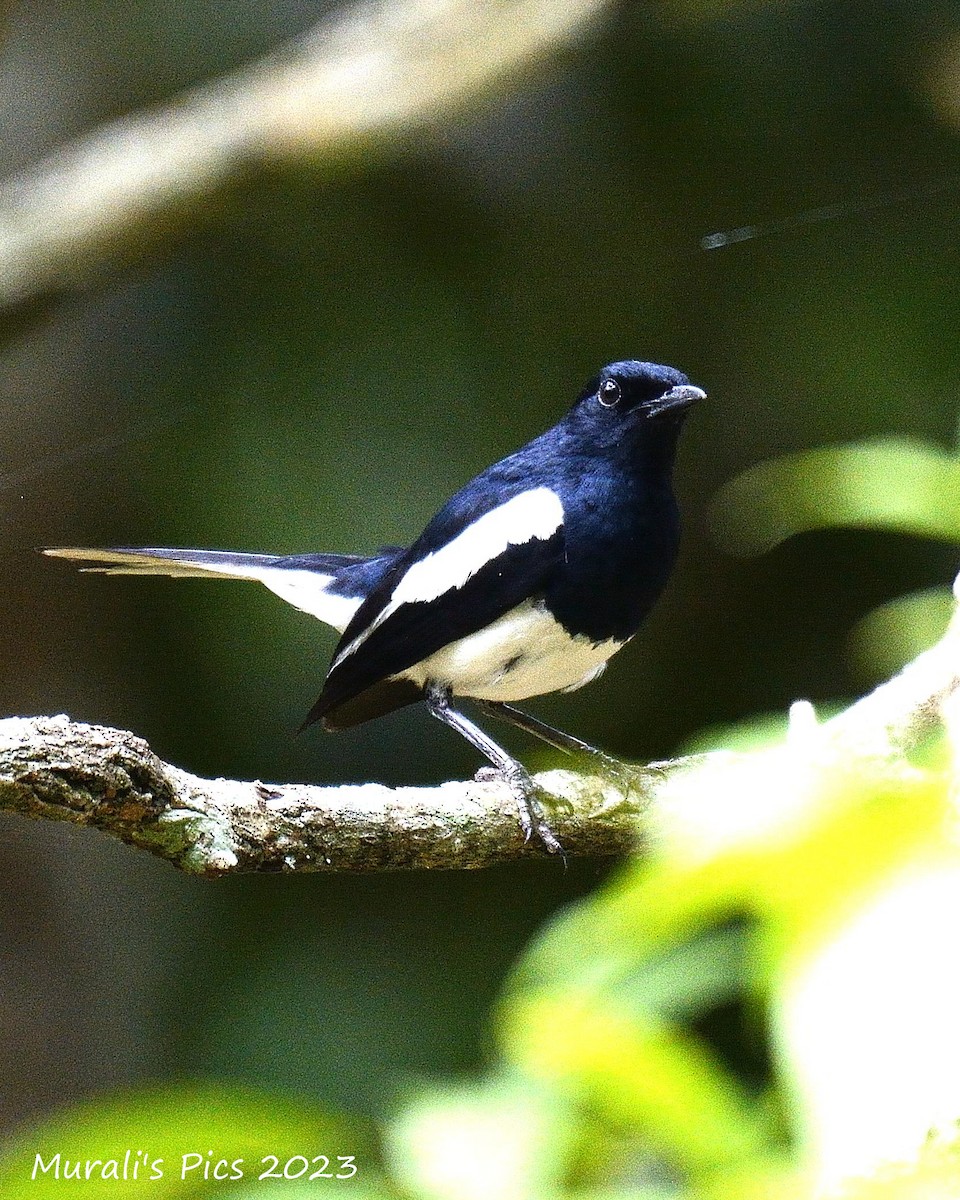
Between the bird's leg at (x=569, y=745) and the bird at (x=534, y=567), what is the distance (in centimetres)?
3

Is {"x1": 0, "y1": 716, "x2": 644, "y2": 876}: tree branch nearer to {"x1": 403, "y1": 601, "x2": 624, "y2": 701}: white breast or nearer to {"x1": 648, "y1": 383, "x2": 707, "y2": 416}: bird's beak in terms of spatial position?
{"x1": 403, "y1": 601, "x2": 624, "y2": 701}: white breast

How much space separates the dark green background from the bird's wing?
1.16m

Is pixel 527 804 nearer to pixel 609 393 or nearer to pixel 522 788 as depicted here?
pixel 522 788

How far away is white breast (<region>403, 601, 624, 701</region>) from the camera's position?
8.17ft

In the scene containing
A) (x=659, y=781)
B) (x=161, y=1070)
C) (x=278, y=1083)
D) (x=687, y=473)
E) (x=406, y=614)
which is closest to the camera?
(x=659, y=781)

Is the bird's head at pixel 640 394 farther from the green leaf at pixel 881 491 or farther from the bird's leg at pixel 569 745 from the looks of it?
the bird's leg at pixel 569 745

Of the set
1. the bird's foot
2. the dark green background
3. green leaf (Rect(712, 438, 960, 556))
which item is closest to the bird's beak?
green leaf (Rect(712, 438, 960, 556))

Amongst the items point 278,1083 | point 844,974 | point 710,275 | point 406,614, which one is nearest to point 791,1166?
point 844,974

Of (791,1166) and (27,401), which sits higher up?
(27,401)

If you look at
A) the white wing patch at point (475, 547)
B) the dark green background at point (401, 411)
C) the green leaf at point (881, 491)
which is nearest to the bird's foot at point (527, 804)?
the white wing patch at point (475, 547)

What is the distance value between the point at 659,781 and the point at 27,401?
3117 millimetres

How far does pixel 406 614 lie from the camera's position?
258 centimetres

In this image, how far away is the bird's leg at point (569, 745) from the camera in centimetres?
237

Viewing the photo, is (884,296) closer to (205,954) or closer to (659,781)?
(659,781)
